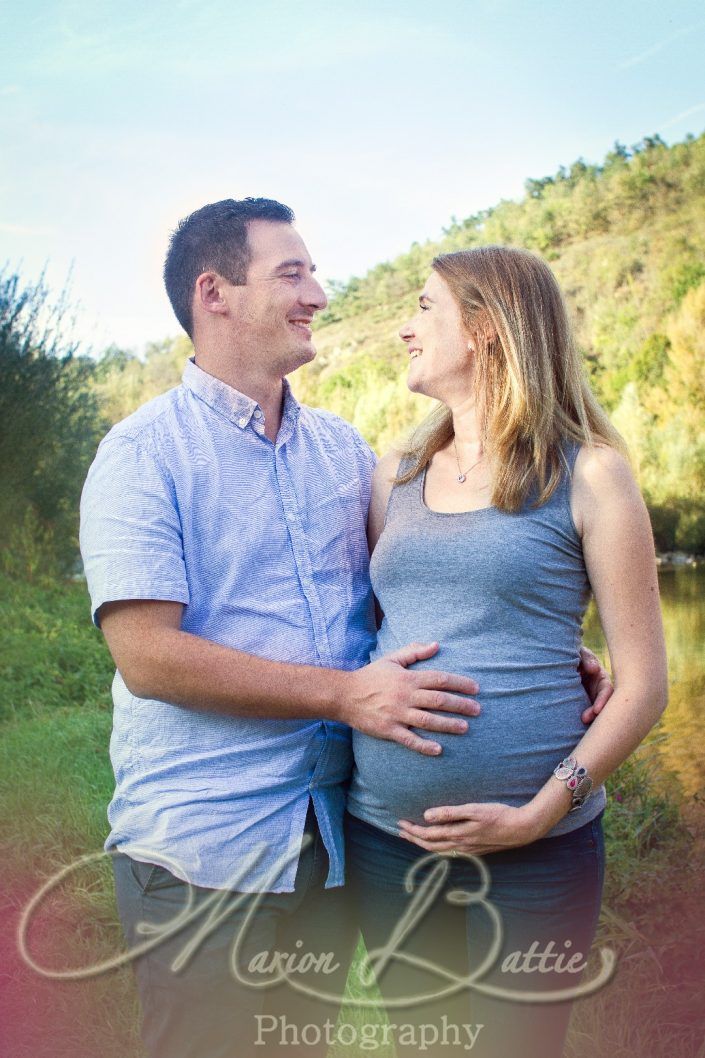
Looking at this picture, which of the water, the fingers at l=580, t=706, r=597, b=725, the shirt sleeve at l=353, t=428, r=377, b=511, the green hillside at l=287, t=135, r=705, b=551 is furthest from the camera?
the green hillside at l=287, t=135, r=705, b=551

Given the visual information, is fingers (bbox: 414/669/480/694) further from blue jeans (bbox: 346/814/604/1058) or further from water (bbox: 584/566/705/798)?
water (bbox: 584/566/705/798)

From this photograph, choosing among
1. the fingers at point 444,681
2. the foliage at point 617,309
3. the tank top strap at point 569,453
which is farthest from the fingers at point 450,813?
the foliage at point 617,309

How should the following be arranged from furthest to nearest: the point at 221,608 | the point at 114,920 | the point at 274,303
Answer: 1. the point at 114,920
2. the point at 274,303
3. the point at 221,608

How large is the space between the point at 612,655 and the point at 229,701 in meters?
0.69

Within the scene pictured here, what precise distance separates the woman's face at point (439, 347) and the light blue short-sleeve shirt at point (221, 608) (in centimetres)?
34

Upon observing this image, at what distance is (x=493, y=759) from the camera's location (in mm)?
1779

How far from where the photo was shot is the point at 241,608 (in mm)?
1880

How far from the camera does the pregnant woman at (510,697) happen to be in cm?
175

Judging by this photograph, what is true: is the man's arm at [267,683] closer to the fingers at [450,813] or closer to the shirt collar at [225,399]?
the fingers at [450,813]

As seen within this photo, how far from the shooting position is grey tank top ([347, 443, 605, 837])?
178 cm

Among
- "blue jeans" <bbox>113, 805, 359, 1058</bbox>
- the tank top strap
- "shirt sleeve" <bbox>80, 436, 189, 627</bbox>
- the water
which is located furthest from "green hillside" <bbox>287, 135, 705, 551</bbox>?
"shirt sleeve" <bbox>80, 436, 189, 627</bbox>

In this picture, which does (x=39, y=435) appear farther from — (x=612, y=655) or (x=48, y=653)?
(x=612, y=655)

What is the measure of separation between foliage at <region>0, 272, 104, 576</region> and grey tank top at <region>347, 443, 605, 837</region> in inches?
308

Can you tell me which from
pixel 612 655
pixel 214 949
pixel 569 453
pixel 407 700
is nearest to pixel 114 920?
pixel 214 949
